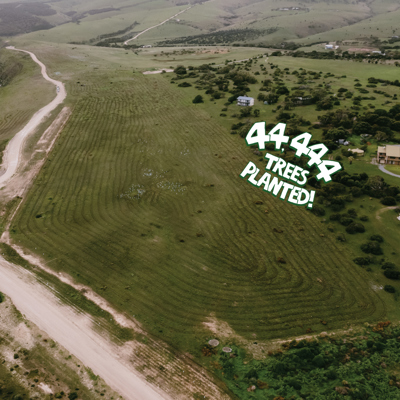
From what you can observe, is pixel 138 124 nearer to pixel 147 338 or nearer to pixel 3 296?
pixel 3 296

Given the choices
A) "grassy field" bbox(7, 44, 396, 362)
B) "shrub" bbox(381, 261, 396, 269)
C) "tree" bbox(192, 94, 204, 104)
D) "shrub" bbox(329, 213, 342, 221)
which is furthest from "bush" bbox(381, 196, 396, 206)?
"tree" bbox(192, 94, 204, 104)

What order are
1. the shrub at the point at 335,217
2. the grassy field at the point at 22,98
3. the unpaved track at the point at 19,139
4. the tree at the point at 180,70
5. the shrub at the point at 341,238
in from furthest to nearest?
1. the tree at the point at 180,70
2. the grassy field at the point at 22,98
3. the unpaved track at the point at 19,139
4. the shrub at the point at 335,217
5. the shrub at the point at 341,238

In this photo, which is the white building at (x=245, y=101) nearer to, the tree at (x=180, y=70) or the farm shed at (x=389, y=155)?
the farm shed at (x=389, y=155)

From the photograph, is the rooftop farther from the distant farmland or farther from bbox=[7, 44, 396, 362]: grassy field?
bbox=[7, 44, 396, 362]: grassy field

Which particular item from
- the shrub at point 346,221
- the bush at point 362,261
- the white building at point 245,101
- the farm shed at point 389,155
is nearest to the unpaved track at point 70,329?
the bush at point 362,261

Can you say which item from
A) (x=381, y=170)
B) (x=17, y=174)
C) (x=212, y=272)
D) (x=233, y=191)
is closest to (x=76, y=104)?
(x=17, y=174)

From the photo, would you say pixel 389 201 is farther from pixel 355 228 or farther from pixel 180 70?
pixel 180 70

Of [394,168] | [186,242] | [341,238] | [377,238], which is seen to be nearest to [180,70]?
[394,168]
